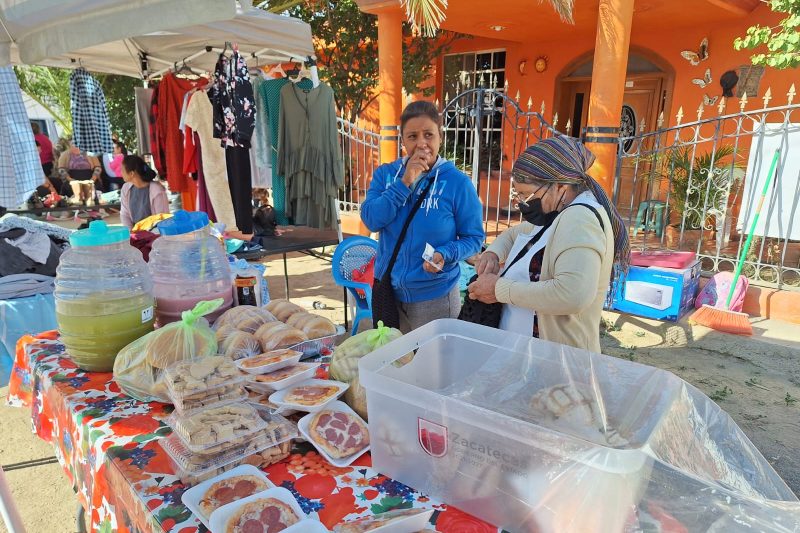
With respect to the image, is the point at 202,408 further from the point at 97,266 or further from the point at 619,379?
the point at 619,379

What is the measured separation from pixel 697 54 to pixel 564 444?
8.84 m

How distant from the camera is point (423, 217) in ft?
7.59

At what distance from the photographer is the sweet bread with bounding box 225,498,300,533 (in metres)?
0.95

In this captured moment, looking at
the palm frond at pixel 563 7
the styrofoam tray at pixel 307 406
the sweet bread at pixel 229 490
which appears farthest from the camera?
the palm frond at pixel 563 7

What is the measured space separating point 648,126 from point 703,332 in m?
5.46

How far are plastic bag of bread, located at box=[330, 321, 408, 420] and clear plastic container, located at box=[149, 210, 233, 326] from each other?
2.11 ft

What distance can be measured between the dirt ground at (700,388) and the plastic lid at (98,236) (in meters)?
1.61

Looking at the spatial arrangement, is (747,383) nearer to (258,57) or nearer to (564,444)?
(564,444)

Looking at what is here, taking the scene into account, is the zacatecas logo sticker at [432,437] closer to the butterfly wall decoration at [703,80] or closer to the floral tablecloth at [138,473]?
the floral tablecloth at [138,473]

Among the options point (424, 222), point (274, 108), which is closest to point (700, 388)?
point (424, 222)

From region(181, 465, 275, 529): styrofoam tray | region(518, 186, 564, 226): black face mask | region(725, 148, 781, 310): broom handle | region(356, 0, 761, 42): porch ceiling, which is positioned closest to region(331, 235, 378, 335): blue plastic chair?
region(518, 186, 564, 226): black face mask

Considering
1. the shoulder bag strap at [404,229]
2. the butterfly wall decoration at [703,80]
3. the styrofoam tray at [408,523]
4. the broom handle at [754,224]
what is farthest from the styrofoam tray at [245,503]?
the butterfly wall decoration at [703,80]

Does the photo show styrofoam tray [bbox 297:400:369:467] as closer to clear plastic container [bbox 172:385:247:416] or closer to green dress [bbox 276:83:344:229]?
clear plastic container [bbox 172:385:247:416]

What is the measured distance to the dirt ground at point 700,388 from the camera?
248 cm
